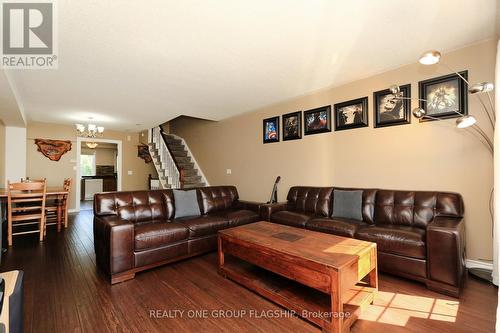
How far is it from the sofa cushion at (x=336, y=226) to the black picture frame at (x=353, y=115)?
1.44 metres

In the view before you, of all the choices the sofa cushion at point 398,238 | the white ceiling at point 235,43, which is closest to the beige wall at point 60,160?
the white ceiling at point 235,43

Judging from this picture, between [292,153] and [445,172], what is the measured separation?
7.17 ft

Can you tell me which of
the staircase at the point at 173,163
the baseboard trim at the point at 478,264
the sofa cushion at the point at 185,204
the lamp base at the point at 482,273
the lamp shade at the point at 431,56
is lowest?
the lamp base at the point at 482,273

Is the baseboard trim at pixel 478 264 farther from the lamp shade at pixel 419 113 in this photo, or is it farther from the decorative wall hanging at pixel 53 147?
the decorative wall hanging at pixel 53 147

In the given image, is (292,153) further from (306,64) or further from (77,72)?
(77,72)

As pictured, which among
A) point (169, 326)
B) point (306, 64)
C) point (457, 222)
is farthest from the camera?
point (306, 64)

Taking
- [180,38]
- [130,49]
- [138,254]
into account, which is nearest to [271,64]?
[180,38]

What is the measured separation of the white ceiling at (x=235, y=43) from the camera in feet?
6.24

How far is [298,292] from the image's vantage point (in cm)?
200

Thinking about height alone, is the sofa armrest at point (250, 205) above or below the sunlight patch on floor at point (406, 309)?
above

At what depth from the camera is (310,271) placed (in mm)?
1726

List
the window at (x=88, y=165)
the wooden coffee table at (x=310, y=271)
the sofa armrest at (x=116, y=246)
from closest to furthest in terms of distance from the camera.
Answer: the wooden coffee table at (x=310, y=271)
the sofa armrest at (x=116, y=246)
the window at (x=88, y=165)

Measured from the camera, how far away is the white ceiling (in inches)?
74.9

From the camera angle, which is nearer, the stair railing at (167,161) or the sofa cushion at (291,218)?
the sofa cushion at (291,218)
